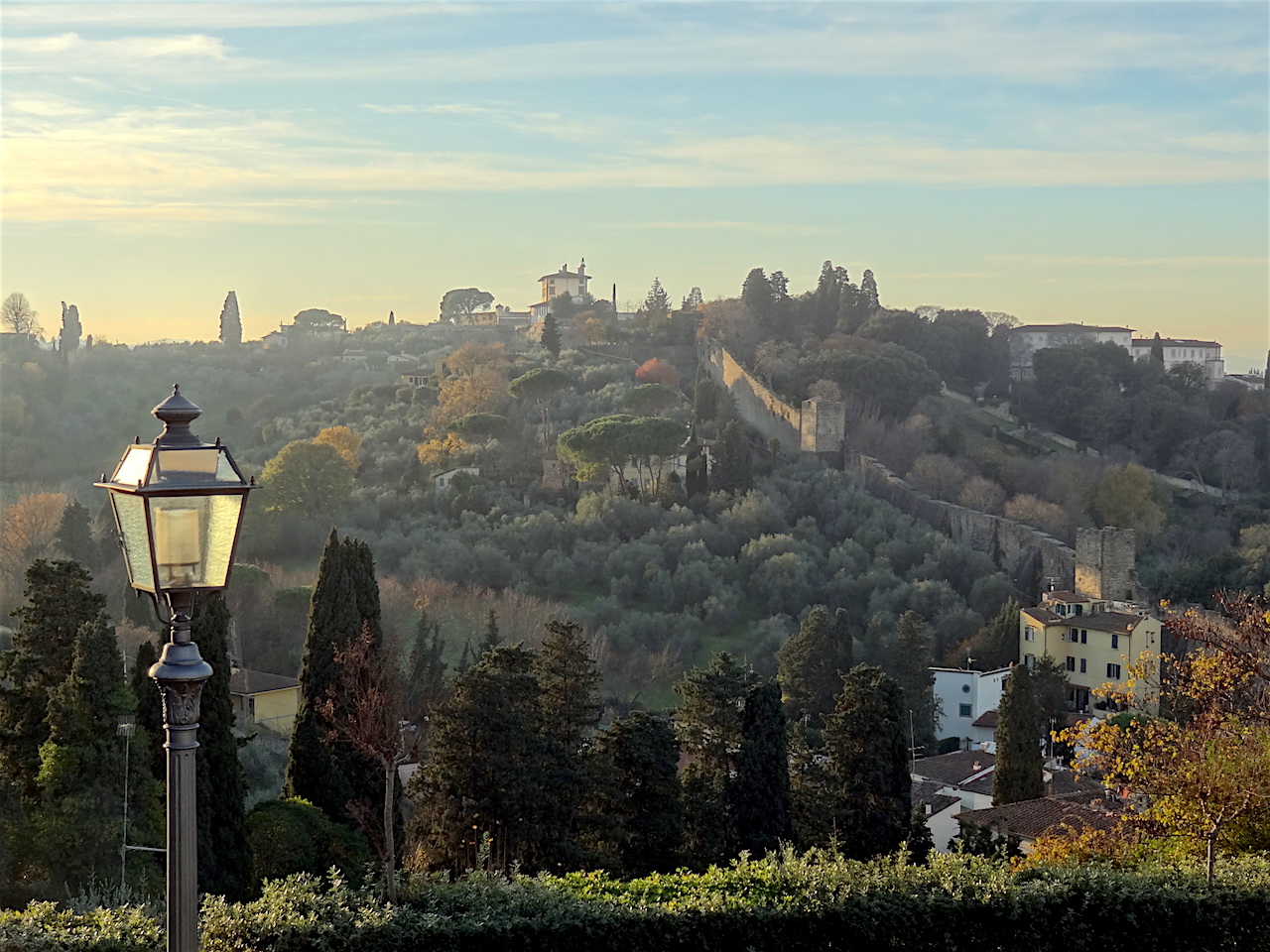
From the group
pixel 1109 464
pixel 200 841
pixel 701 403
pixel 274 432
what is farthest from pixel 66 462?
pixel 1109 464

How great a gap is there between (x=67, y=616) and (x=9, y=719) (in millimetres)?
983

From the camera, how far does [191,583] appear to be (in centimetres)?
294

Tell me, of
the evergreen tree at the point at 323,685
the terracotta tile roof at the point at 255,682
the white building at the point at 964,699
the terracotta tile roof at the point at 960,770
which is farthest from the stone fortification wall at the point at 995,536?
the evergreen tree at the point at 323,685

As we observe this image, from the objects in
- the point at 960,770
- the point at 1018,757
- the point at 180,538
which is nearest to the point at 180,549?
the point at 180,538

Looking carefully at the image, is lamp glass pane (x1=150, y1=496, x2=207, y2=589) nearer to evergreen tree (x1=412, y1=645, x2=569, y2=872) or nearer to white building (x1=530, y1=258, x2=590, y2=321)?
evergreen tree (x1=412, y1=645, x2=569, y2=872)

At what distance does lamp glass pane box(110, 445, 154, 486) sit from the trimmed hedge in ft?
9.44

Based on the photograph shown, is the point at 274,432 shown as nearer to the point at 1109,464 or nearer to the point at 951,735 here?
the point at 951,735

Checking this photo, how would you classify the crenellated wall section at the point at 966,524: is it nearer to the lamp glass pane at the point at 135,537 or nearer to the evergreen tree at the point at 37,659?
the evergreen tree at the point at 37,659

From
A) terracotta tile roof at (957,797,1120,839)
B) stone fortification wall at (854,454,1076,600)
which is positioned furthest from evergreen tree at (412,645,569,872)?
stone fortification wall at (854,454,1076,600)

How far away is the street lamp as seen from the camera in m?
2.87

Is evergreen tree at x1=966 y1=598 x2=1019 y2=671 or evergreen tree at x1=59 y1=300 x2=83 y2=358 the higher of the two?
evergreen tree at x1=59 y1=300 x2=83 y2=358

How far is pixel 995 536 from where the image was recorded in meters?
34.6

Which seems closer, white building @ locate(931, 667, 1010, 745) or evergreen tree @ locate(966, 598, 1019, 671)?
white building @ locate(931, 667, 1010, 745)

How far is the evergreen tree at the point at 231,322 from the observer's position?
59031mm
